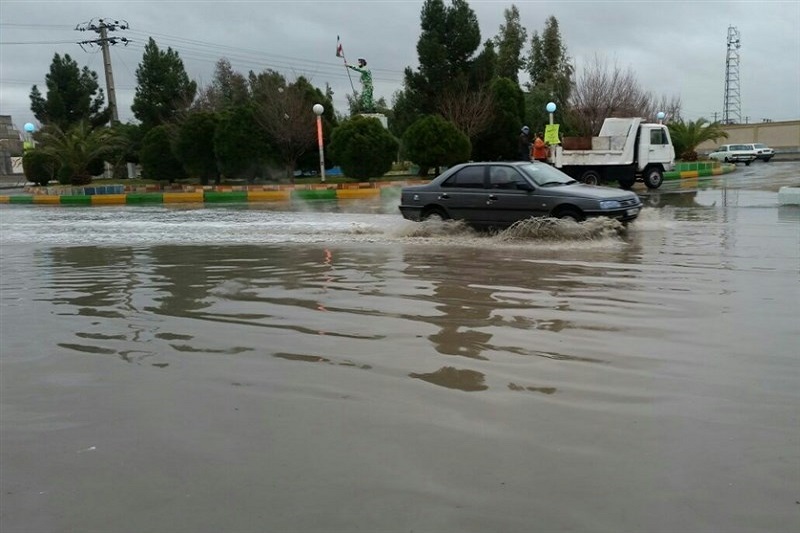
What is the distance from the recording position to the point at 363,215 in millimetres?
16406

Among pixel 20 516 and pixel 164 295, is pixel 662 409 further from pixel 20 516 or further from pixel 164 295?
pixel 164 295

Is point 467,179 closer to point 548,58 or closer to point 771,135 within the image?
point 548,58

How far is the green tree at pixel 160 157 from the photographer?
30.2m

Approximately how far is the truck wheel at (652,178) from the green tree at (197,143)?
17.2 m

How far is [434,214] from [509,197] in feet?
4.94

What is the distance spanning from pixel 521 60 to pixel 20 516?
49.6 m

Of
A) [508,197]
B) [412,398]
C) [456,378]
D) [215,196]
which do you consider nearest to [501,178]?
[508,197]

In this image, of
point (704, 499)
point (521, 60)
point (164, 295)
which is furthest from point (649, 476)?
point (521, 60)

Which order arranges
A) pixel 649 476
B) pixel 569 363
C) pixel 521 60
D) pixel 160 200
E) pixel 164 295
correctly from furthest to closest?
pixel 521 60
pixel 160 200
pixel 164 295
pixel 569 363
pixel 649 476

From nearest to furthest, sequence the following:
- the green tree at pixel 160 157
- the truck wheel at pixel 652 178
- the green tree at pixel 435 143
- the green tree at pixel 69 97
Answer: the truck wheel at pixel 652 178 < the green tree at pixel 435 143 < the green tree at pixel 160 157 < the green tree at pixel 69 97

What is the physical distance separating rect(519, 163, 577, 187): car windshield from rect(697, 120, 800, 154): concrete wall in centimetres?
4945

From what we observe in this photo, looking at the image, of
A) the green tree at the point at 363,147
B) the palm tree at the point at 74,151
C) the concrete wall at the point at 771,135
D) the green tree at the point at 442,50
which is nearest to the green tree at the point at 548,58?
the green tree at the point at 442,50

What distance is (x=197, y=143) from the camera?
28.6 metres

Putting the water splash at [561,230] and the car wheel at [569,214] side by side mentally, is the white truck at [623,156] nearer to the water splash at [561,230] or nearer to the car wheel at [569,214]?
the water splash at [561,230]
